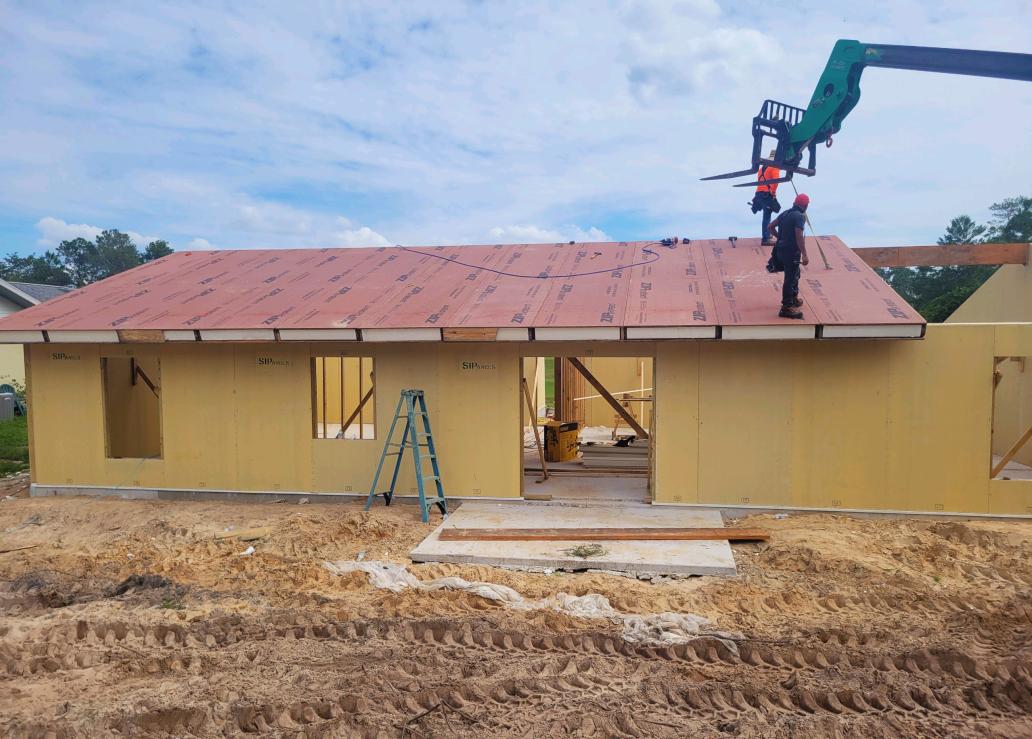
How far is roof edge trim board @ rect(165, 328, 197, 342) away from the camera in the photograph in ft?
31.0

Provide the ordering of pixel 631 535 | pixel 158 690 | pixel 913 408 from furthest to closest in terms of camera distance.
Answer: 1. pixel 913 408
2. pixel 631 535
3. pixel 158 690

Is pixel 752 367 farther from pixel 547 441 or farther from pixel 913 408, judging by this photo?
pixel 547 441

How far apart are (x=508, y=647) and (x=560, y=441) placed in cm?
736

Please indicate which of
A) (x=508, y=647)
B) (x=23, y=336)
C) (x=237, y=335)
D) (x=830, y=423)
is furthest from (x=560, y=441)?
(x=23, y=336)

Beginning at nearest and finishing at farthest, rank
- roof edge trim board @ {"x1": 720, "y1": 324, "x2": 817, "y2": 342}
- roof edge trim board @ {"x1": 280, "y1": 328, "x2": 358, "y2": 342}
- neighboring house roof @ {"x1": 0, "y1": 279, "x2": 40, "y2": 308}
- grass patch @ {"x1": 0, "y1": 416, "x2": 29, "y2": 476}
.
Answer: roof edge trim board @ {"x1": 720, "y1": 324, "x2": 817, "y2": 342} → roof edge trim board @ {"x1": 280, "y1": 328, "x2": 358, "y2": 342} → grass patch @ {"x1": 0, "y1": 416, "x2": 29, "y2": 476} → neighboring house roof @ {"x1": 0, "y1": 279, "x2": 40, "y2": 308}

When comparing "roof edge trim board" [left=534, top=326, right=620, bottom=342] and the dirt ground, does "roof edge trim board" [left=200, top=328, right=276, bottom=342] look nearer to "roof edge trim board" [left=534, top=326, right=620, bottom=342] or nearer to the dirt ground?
the dirt ground

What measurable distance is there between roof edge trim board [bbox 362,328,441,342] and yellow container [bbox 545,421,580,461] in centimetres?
412

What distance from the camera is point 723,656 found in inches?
199

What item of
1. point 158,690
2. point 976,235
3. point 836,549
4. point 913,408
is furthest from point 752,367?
point 976,235

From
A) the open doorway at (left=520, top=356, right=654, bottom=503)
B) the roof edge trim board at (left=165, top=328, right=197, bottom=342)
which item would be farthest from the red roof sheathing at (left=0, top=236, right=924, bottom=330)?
the open doorway at (left=520, top=356, right=654, bottom=503)

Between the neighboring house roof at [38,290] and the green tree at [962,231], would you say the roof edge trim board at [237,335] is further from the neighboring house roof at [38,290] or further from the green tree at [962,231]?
the green tree at [962,231]

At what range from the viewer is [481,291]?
34.0ft

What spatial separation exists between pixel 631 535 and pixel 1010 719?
402 centimetres

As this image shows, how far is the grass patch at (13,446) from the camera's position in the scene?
13023mm
